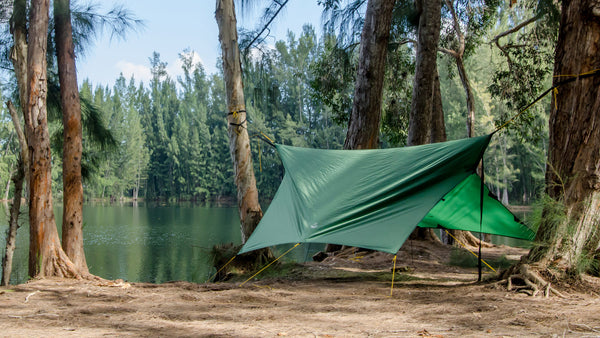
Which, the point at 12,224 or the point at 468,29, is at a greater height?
the point at 468,29

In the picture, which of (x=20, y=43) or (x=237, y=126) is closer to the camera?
(x=237, y=126)

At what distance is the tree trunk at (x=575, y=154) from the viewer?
3098mm

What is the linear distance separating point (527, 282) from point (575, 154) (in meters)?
0.93

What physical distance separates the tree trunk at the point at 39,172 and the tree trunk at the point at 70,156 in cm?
47

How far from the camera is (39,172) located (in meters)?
4.23

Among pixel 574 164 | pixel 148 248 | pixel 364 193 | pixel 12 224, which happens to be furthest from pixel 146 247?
pixel 574 164

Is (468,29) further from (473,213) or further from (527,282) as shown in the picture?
(527,282)

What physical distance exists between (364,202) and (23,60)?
4.15 m

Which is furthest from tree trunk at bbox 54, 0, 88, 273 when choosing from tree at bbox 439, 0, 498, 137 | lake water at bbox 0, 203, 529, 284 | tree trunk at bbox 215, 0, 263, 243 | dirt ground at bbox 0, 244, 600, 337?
tree at bbox 439, 0, 498, 137

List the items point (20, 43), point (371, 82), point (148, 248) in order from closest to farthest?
point (20, 43)
point (371, 82)
point (148, 248)

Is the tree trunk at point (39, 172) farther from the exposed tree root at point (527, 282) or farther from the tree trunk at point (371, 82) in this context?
the exposed tree root at point (527, 282)

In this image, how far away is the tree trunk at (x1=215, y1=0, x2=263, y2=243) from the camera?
4801 millimetres

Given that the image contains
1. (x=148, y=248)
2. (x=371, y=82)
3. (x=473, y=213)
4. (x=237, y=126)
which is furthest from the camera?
(x=148, y=248)

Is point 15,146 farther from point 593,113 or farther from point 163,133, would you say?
point 593,113
